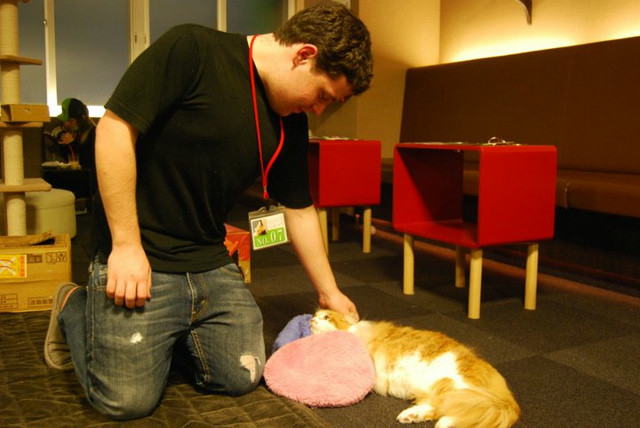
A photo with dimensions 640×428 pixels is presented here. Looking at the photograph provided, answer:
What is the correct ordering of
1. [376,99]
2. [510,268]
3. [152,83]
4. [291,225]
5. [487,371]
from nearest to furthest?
[152,83] < [487,371] < [291,225] < [510,268] < [376,99]

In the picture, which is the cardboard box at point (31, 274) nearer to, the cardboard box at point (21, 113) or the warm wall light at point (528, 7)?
the cardboard box at point (21, 113)

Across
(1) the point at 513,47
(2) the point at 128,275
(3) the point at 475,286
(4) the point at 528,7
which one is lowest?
(3) the point at 475,286

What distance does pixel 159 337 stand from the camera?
1.41 metres

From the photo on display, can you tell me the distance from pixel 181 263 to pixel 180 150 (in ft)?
0.91

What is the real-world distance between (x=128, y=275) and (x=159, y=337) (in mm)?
193

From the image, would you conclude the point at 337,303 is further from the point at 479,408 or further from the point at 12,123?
the point at 12,123

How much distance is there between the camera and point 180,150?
4.49 ft

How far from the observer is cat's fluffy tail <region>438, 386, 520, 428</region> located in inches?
51.9

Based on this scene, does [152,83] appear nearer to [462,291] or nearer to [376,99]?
[462,291]

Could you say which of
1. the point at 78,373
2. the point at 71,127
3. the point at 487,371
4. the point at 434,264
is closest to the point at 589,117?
the point at 434,264

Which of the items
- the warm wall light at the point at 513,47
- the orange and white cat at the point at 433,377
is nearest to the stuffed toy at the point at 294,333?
the orange and white cat at the point at 433,377

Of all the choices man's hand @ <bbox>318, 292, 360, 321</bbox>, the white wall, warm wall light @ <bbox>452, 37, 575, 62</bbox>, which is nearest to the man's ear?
man's hand @ <bbox>318, 292, 360, 321</bbox>

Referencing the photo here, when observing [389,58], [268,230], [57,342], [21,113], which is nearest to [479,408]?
[268,230]

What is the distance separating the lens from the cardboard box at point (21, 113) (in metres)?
2.86
